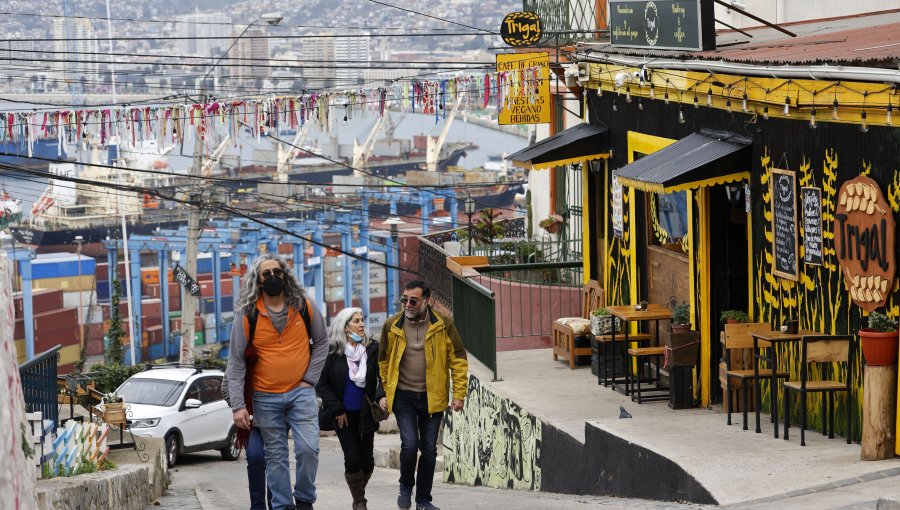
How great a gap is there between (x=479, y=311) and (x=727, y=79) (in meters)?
4.30

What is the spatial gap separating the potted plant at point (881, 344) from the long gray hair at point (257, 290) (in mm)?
3515

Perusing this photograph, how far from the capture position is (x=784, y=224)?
10344 millimetres

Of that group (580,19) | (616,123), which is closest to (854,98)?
(616,123)

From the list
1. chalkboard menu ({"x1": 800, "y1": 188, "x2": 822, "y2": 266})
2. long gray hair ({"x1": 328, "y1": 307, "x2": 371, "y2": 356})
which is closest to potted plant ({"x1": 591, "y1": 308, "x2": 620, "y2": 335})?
chalkboard menu ({"x1": 800, "y1": 188, "x2": 822, "y2": 266})

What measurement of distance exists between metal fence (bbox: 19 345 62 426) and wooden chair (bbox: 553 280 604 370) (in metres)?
5.89

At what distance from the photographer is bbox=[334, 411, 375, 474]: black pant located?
869cm

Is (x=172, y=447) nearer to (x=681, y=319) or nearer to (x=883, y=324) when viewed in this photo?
(x=681, y=319)

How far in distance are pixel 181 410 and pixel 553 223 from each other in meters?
6.56

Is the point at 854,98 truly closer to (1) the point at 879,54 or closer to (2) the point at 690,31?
(1) the point at 879,54

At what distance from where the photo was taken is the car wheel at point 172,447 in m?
20.6

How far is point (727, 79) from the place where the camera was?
10.7 m

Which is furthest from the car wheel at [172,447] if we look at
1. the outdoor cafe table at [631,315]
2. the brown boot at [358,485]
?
the brown boot at [358,485]

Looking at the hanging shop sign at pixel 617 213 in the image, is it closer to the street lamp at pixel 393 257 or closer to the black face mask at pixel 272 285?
the black face mask at pixel 272 285

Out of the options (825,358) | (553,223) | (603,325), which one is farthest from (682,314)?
(553,223)
